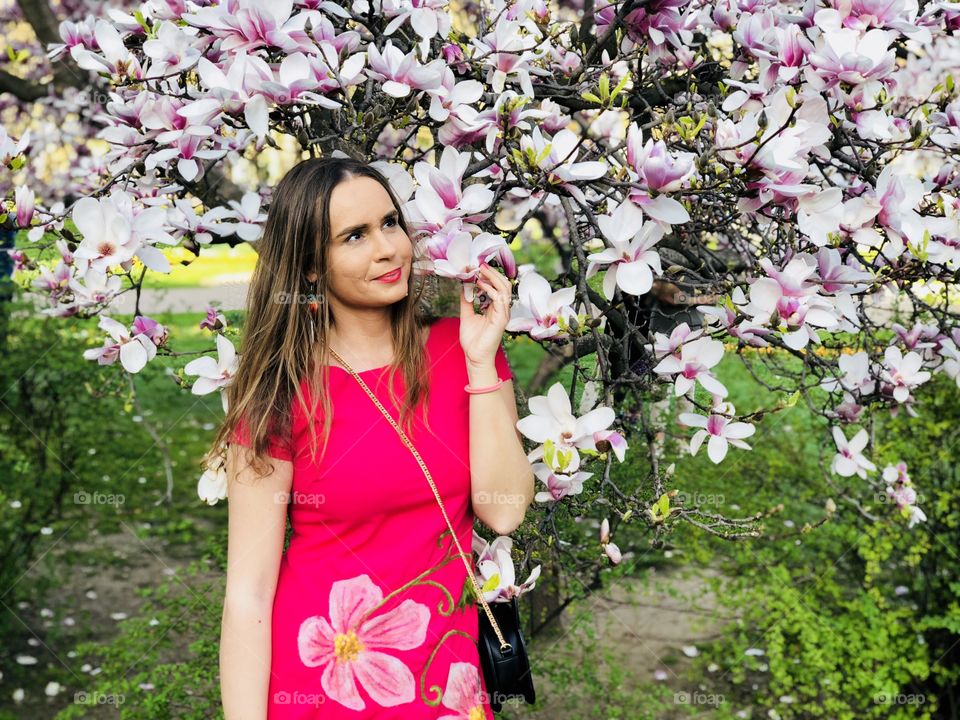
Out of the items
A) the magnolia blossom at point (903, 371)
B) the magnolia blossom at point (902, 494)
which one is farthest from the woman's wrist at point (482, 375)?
the magnolia blossom at point (902, 494)

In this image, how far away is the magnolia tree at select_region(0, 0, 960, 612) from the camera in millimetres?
1562

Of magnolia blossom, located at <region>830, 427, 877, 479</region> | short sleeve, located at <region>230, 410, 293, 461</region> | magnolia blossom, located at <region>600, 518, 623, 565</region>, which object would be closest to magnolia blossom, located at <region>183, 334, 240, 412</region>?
short sleeve, located at <region>230, 410, 293, 461</region>

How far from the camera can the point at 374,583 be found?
1.81 metres

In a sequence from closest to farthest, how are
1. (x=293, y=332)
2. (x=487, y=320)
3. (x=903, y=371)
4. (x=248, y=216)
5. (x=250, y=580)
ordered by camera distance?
(x=487, y=320), (x=250, y=580), (x=293, y=332), (x=903, y=371), (x=248, y=216)

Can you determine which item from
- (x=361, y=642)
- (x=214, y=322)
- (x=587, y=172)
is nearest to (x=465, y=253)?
(x=587, y=172)

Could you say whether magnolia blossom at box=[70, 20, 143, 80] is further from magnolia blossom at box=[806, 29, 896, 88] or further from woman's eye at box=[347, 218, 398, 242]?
magnolia blossom at box=[806, 29, 896, 88]

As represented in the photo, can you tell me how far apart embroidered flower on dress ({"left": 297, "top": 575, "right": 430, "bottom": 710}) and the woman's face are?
1.95 ft

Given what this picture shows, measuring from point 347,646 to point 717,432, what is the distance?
92 centimetres

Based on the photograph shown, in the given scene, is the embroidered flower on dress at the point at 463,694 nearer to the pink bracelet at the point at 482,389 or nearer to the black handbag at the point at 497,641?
the black handbag at the point at 497,641

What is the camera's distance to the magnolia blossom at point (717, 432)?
1.96m

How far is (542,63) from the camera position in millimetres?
2281

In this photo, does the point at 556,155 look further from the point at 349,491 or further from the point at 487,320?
the point at 349,491

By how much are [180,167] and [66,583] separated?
11.7 ft

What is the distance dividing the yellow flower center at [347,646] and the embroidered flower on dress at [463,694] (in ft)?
0.64
